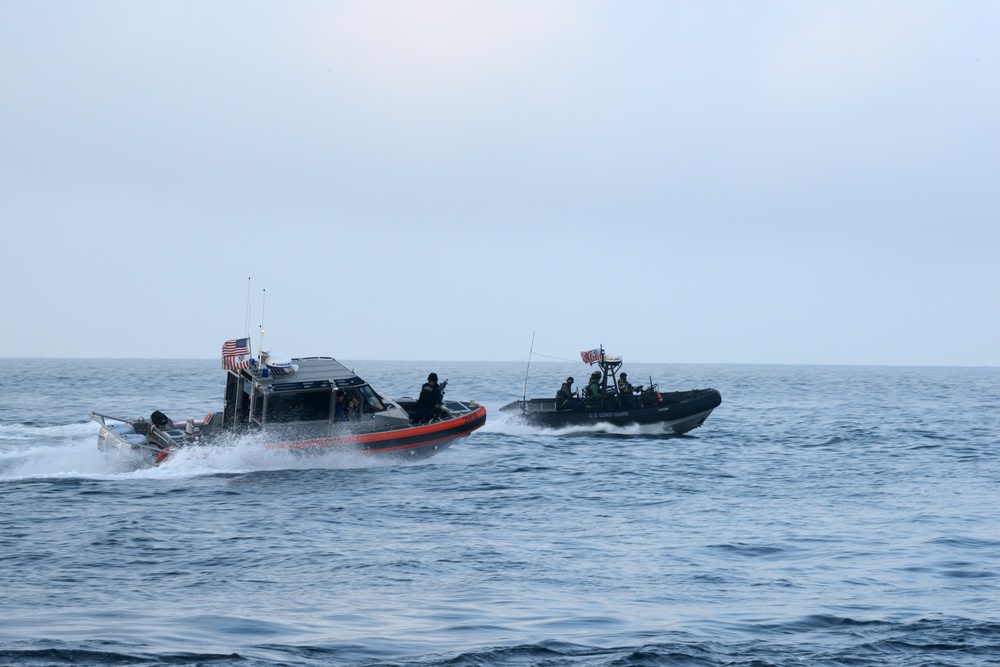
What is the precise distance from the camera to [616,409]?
1332 inches

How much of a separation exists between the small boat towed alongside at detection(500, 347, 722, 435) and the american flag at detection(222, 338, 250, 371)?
1296cm

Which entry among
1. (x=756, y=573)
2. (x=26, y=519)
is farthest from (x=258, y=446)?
(x=756, y=573)

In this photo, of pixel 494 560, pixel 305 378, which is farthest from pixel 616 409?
pixel 494 560

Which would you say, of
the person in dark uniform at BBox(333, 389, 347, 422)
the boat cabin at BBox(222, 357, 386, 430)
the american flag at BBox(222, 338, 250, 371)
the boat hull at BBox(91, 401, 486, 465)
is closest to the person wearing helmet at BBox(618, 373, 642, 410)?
the boat hull at BBox(91, 401, 486, 465)

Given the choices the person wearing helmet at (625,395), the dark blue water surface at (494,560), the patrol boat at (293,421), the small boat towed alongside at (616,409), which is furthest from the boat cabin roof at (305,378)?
the person wearing helmet at (625,395)

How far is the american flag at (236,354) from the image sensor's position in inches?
894

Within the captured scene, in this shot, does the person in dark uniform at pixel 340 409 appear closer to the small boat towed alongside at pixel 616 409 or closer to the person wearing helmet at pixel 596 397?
the small boat towed alongside at pixel 616 409

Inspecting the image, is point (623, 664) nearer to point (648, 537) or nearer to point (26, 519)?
point (648, 537)

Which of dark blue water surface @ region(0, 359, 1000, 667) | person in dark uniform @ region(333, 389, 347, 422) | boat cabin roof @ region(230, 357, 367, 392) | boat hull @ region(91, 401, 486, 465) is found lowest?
dark blue water surface @ region(0, 359, 1000, 667)

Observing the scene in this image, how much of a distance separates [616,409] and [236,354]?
1484 cm

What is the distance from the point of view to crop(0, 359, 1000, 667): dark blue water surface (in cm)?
1030

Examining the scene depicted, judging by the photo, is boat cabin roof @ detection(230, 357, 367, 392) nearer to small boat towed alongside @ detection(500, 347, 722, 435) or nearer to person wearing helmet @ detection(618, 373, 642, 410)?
small boat towed alongside @ detection(500, 347, 722, 435)

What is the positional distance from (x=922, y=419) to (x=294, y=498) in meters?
37.6

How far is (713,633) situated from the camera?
10.8 metres
